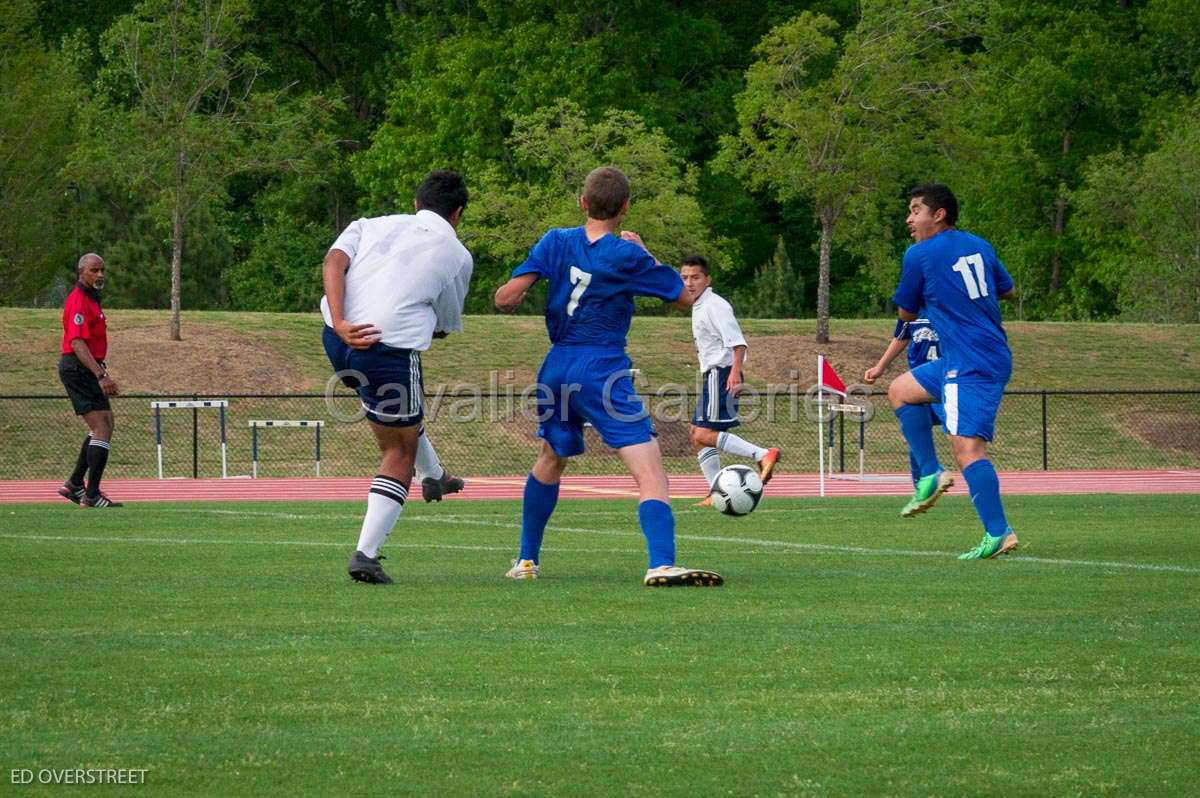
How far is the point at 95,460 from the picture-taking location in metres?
16.0

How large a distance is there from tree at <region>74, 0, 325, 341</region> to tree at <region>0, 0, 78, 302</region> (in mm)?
11572

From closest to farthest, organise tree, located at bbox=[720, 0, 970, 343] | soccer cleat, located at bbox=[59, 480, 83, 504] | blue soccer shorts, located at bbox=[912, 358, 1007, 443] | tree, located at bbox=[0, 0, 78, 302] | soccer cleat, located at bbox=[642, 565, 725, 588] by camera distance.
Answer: soccer cleat, located at bbox=[642, 565, 725, 588]
blue soccer shorts, located at bbox=[912, 358, 1007, 443]
soccer cleat, located at bbox=[59, 480, 83, 504]
tree, located at bbox=[720, 0, 970, 343]
tree, located at bbox=[0, 0, 78, 302]

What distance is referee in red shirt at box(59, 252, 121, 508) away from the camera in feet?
51.4

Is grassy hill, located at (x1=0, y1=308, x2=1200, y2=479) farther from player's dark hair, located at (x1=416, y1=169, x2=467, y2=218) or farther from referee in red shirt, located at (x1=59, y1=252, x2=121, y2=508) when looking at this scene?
player's dark hair, located at (x1=416, y1=169, x2=467, y2=218)

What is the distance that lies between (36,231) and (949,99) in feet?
84.5

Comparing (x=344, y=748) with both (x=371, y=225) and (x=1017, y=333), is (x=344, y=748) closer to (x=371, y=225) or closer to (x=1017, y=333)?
(x=371, y=225)

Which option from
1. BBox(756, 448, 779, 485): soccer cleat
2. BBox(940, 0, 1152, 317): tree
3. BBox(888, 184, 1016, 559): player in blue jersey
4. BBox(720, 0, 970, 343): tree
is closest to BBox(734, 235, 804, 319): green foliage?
BBox(940, 0, 1152, 317): tree

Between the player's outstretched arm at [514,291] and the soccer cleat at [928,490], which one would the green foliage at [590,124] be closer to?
the soccer cleat at [928,490]

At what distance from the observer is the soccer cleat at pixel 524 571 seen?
30.0ft

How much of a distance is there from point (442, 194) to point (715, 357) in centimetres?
700

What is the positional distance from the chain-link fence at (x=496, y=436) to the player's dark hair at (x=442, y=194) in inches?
→ 680

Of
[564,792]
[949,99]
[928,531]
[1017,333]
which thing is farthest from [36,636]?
[1017,333]

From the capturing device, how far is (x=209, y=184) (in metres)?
32.5

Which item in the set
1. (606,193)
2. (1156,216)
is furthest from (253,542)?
(1156,216)
